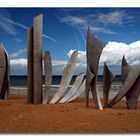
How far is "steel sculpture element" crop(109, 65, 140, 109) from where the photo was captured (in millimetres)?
4996

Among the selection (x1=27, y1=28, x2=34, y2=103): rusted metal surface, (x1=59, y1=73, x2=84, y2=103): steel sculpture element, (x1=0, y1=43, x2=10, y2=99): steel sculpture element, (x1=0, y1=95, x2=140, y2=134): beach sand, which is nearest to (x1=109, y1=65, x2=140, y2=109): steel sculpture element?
(x1=0, y1=95, x2=140, y2=134): beach sand

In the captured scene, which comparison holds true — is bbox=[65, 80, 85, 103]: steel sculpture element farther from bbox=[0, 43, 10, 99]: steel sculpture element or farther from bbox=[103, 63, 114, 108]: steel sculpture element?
bbox=[0, 43, 10, 99]: steel sculpture element

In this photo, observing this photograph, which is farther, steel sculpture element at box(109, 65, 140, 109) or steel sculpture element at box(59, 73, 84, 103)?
steel sculpture element at box(59, 73, 84, 103)

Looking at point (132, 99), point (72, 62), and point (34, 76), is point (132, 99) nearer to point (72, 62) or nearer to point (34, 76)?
point (72, 62)

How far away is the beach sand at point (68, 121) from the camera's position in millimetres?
4125

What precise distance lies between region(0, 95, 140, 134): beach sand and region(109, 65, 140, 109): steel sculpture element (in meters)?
0.28

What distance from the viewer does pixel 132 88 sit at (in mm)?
5078

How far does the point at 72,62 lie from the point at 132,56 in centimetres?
114

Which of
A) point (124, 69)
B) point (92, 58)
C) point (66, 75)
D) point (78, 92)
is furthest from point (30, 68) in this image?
point (124, 69)

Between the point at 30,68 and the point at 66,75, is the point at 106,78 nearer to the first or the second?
the point at 66,75

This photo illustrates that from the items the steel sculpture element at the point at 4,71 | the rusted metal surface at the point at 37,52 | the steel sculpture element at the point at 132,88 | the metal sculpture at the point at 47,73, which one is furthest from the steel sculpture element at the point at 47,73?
the steel sculpture element at the point at 132,88
